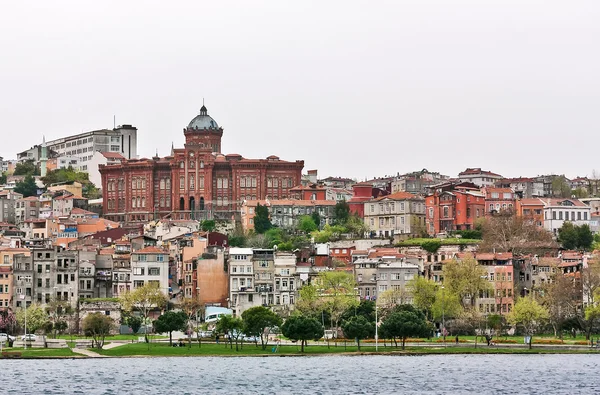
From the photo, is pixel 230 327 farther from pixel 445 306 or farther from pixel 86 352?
pixel 445 306

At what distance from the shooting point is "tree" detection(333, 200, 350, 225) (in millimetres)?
176625

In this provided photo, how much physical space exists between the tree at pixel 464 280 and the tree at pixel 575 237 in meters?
29.0

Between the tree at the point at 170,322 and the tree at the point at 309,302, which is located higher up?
the tree at the point at 309,302

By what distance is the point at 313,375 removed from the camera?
102 meters

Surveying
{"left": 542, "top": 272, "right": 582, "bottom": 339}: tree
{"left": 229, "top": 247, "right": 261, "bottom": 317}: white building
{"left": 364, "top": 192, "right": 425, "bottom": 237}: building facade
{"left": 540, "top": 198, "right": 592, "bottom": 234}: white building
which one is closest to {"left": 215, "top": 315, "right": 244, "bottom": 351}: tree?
{"left": 229, "top": 247, "right": 261, "bottom": 317}: white building

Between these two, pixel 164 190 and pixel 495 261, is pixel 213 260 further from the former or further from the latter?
pixel 164 190

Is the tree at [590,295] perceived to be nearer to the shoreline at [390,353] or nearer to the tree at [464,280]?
the tree at [464,280]

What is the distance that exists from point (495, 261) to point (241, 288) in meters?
21.9

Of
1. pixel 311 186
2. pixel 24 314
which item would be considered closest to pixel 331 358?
pixel 24 314

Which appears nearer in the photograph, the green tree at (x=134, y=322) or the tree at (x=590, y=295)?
the tree at (x=590, y=295)

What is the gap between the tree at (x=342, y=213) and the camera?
177 metres

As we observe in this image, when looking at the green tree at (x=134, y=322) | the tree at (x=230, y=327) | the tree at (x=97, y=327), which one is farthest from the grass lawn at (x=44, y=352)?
the green tree at (x=134, y=322)

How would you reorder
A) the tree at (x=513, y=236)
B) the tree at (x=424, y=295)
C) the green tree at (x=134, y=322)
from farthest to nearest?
the tree at (x=513, y=236) → the tree at (x=424, y=295) → the green tree at (x=134, y=322)

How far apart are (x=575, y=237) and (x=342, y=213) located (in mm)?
27578
